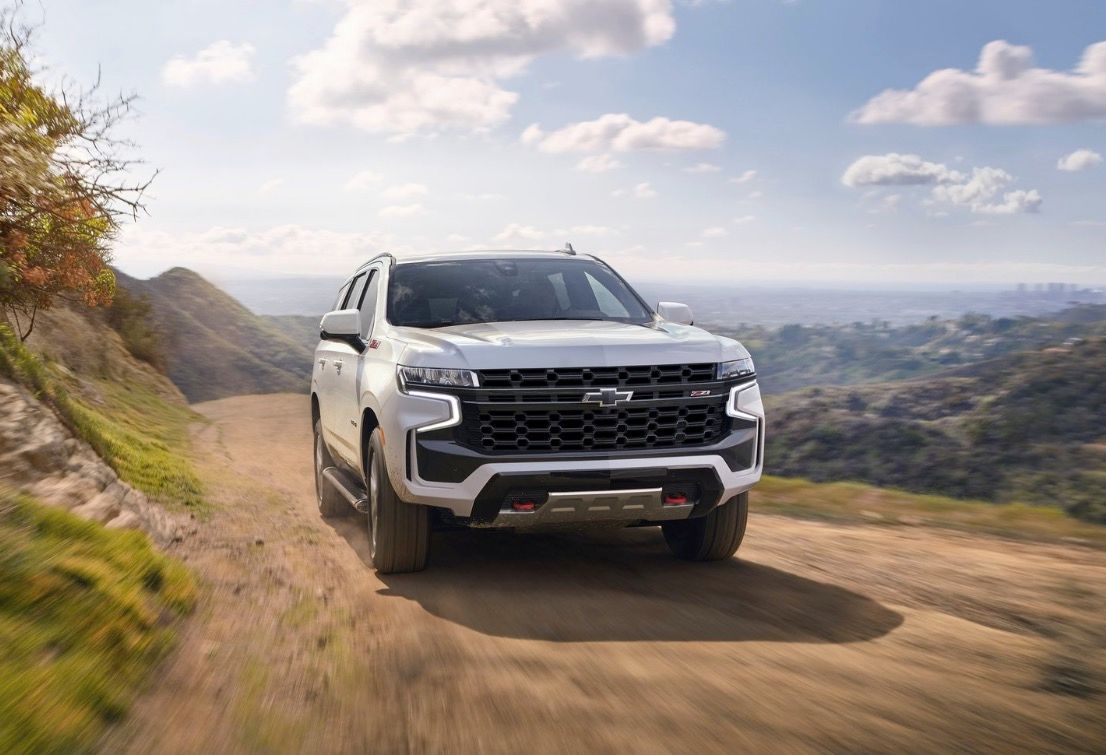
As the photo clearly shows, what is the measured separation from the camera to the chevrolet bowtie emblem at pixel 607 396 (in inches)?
224

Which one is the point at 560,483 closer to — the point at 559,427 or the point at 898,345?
the point at 559,427

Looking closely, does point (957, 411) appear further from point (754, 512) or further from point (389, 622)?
point (389, 622)

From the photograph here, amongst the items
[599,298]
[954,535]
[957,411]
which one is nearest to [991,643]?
[599,298]

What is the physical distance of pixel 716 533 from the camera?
657 cm

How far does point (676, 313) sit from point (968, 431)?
34.2 metres

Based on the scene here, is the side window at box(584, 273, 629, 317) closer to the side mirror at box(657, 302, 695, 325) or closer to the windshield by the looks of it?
the windshield

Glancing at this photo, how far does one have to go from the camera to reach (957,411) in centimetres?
4575

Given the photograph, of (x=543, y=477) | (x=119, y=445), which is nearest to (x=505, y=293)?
(x=543, y=477)

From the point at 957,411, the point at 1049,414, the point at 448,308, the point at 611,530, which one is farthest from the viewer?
the point at 957,411

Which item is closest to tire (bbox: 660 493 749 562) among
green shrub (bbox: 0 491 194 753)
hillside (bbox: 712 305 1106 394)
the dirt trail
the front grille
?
the dirt trail

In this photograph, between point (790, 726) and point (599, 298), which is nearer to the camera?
point (790, 726)

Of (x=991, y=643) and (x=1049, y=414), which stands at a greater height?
(x=991, y=643)

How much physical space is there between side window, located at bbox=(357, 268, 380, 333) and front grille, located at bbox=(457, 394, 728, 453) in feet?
6.22

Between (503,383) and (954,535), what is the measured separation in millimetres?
4758
